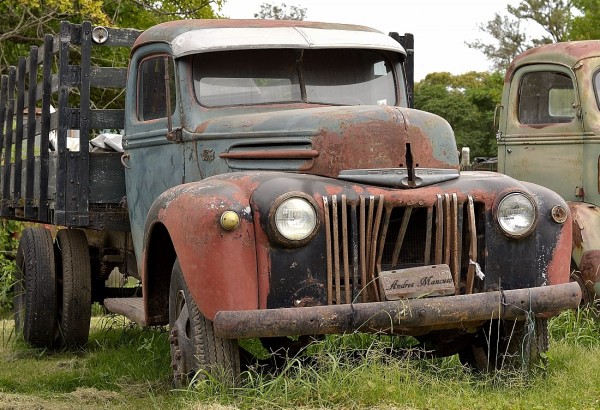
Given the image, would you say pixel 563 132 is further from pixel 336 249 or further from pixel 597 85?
pixel 336 249

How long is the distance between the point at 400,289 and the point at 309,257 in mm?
468

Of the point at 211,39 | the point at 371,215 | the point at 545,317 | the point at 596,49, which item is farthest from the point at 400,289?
the point at 596,49

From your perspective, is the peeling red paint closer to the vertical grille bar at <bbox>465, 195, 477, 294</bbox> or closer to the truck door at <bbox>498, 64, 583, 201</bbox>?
the truck door at <bbox>498, 64, 583, 201</bbox>

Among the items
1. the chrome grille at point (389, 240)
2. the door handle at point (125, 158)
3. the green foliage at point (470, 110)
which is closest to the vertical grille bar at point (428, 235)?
the chrome grille at point (389, 240)

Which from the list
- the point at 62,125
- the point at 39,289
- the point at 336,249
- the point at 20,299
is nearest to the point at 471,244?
the point at 336,249

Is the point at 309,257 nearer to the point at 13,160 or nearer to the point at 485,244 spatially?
the point at 485,244

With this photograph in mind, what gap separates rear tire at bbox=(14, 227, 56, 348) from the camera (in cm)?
796

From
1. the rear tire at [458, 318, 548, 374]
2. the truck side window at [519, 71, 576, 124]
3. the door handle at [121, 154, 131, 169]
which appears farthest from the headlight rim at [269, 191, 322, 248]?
the truck side window at [519, 71, 576, 124]

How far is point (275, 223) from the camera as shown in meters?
5.08

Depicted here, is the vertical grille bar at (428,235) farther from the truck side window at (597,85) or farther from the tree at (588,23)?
the tree at (588,23)

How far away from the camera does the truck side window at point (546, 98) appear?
28.6 feet

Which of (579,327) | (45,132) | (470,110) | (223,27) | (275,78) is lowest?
(579,327)

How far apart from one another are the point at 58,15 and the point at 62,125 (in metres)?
10.1

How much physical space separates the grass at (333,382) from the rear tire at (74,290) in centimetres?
29
